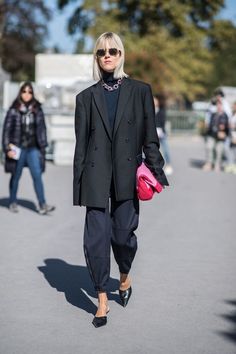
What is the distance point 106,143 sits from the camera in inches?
216

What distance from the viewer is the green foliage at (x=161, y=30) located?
39656mm

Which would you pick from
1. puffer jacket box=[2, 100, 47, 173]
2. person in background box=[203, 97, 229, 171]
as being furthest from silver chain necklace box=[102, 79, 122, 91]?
person in background box=[203, 97, 229, 171]

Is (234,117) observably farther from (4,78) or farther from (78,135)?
(78,135)

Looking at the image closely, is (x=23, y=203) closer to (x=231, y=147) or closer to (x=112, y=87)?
(x=112, y=87)

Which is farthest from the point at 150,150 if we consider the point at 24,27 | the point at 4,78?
the point at 24,27

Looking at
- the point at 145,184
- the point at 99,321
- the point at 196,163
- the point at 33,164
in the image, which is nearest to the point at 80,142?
the point at 145,184

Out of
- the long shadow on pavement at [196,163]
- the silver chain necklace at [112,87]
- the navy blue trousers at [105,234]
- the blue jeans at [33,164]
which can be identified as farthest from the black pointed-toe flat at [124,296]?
the long shadow on pavement at [196,163]

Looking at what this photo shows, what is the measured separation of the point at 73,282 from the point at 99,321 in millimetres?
1417

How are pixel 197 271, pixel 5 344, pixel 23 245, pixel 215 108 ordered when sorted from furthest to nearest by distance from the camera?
pixel 215 108, pixel 23 245, pixel 197 271, pixel 5 344

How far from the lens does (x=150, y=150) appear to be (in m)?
5.60

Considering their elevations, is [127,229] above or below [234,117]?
above

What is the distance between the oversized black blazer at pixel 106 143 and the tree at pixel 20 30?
50731 millimetres

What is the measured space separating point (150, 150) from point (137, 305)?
3.75ft

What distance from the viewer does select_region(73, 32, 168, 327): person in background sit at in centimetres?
546
